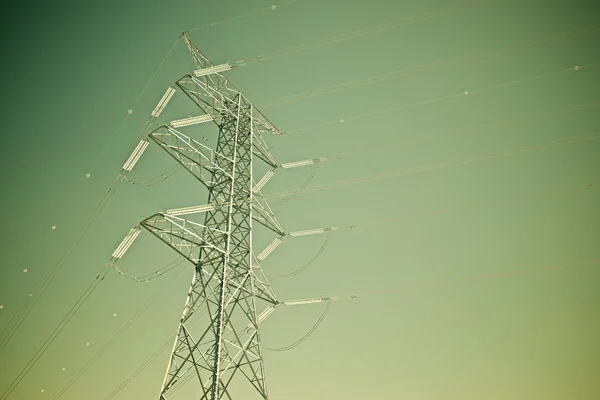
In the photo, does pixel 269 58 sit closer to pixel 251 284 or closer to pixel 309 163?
pixel 309 163

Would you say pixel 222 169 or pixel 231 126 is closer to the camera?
pixel 222 169

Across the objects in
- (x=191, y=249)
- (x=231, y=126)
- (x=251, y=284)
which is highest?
(x=231, y=126)

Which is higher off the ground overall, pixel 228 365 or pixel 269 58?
pixel 269 58

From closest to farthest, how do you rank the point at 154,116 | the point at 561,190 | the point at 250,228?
1. the point at 250,228
2. the point at 561,190
3. the point at 154,116

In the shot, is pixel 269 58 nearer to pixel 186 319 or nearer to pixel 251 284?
pixel 251 284

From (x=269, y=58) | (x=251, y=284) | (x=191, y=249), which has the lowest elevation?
(x=251, y=284)

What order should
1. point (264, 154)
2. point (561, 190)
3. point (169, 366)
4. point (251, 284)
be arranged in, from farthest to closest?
point (264, 154)
point (561, 190)
point (251, 284)
point (169, 366)

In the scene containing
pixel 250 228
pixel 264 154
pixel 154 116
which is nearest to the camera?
pixel 250 228

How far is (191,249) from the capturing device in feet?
36.7

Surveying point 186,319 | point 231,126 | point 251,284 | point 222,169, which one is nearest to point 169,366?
point 186,319

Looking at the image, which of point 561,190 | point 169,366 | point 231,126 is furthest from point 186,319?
point 561,190

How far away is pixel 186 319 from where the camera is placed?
1056cm

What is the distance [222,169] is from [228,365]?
247 inches

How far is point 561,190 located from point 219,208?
12167mm
